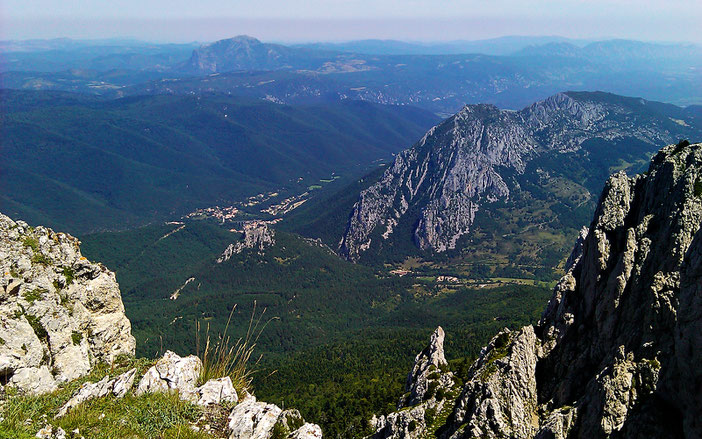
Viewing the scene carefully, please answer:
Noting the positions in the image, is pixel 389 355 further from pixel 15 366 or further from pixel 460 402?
pixel 15 366

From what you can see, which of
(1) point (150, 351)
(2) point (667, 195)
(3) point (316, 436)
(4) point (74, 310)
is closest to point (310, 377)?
(1) point (150, 351)

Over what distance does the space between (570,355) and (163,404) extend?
3134cm

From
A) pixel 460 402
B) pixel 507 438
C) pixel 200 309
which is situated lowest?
pixel 200 309

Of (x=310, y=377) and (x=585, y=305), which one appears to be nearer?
(x=585, y=305)

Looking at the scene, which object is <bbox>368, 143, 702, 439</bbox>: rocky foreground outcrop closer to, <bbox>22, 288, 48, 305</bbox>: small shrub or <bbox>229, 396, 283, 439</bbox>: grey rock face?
<bbox>229, 396, 283, 439</bbox>: grey rock face

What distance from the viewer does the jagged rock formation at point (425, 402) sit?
46.2 meters

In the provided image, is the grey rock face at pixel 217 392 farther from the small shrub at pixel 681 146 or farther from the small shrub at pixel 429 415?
the small shrub at pixel 681 146

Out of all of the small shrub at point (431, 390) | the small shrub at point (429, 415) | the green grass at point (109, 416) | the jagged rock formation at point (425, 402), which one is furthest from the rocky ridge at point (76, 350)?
the small shrub at point (431, 390)

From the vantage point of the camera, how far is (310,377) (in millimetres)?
123375

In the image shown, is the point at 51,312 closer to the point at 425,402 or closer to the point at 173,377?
the point at 173,377

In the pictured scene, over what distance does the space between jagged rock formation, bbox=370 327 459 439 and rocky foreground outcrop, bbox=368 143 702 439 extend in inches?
18.2

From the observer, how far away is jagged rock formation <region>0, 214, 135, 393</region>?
120 feet

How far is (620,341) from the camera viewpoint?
32.8 meters

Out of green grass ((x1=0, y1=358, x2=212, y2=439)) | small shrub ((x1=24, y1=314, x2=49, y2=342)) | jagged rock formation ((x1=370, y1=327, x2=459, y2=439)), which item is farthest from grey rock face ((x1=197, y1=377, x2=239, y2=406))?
jagged rock formation ((x1=370, y1=327, x2=459, y2=439))
